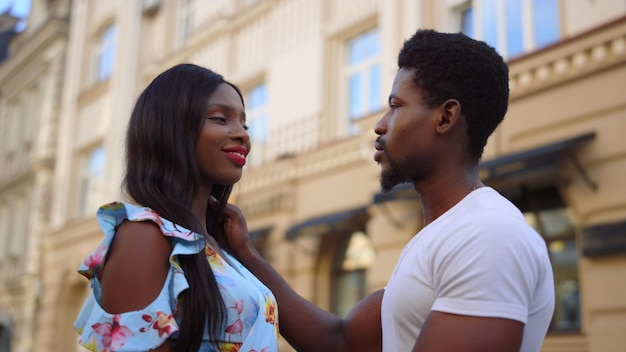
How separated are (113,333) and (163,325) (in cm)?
12

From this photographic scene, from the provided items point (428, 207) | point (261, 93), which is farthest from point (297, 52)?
point (428, 207)

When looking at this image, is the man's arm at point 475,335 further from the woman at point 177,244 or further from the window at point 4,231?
the window at point 4,231

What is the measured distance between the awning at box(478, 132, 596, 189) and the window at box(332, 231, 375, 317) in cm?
326

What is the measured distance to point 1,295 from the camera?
70.2 feet

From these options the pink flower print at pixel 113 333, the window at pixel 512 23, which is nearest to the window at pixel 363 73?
the window at pixel 512 23

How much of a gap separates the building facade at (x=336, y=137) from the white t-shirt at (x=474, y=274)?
1087mm

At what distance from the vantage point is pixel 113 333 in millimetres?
1837

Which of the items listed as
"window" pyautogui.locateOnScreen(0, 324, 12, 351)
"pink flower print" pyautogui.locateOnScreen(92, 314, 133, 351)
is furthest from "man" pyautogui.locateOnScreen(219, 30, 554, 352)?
"window" pyautogui.locateOnScreen(0, 324, 12, 351)

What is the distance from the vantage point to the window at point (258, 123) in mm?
12555

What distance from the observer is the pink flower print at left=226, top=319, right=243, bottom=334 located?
204 cm

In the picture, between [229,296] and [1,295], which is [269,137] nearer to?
[229,296]

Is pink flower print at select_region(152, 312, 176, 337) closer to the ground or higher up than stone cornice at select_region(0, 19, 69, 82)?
closer to the ground

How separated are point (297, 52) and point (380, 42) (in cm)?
176

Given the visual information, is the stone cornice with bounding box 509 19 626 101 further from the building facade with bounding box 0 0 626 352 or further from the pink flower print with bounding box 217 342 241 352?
the pink flower print with bounding box 217 342 241 352
